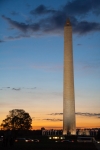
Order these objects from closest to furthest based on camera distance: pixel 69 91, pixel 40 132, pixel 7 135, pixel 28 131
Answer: pixel 7 135 < pixel 69 91 < pixel 28 131 < pixel 40 132

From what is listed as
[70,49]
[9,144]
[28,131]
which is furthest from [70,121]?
[9,144]

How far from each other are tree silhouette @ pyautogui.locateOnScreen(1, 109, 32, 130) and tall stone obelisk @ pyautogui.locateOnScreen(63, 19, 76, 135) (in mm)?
32240

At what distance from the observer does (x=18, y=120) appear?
385ft

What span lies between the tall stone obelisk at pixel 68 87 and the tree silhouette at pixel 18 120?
106 feet

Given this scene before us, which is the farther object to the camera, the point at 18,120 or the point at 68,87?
the point at 18,120

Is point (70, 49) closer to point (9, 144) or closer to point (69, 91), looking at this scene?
point (69, 91)

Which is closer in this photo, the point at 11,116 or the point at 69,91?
the point at 69,91

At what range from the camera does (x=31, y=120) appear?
395 ft

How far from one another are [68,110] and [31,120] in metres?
36.4

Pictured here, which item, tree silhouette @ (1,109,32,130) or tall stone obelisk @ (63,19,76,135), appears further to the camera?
tree silhouette @ (1,109,32,130)

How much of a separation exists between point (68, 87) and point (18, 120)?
38.0 meters

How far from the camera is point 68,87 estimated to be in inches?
3342

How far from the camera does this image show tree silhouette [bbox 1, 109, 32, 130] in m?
117

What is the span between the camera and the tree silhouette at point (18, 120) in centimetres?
11744
